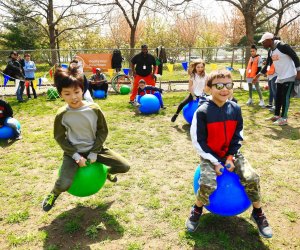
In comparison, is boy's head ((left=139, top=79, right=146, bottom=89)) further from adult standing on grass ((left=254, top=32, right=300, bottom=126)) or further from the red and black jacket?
the red and black jacket

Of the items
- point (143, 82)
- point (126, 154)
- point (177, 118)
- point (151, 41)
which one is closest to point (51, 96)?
point (143, 82)

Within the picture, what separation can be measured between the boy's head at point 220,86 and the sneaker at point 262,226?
4.54 feet

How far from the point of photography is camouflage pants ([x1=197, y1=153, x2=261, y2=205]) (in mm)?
3281

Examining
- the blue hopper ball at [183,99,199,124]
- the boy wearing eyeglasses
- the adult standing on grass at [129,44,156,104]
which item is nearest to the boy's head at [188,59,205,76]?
the blue hopper ball at [183,99,199,124]

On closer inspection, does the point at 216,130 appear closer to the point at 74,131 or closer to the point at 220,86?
the point at 220,86

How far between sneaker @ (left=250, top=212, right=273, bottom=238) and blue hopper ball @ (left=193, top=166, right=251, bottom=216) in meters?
0.23

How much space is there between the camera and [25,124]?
9000 mm

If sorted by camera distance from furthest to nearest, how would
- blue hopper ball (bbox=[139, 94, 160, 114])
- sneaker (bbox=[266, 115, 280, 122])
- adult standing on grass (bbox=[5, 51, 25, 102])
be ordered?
adult standing on grass (bbox=[5, 51, 25, 102])
blue hopper ball (bbox=[139, 94, 160, 114])
sneaker (bbox=[266, 115, 280, 122])

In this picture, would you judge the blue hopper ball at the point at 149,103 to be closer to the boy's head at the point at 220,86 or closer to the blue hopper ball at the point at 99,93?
the blue hopper ball at the point at 99,93

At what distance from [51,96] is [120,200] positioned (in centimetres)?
955

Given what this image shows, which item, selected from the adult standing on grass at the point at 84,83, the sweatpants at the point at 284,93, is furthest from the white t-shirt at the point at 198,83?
the adult standing on grass at the point at 84,83

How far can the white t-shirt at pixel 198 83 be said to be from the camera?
7449 mm

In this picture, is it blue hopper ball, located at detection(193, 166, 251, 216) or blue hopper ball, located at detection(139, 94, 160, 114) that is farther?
blue hopper ball, located at detection(139, 94, 160, 114)

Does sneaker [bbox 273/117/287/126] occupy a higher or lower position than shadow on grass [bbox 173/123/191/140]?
higher
